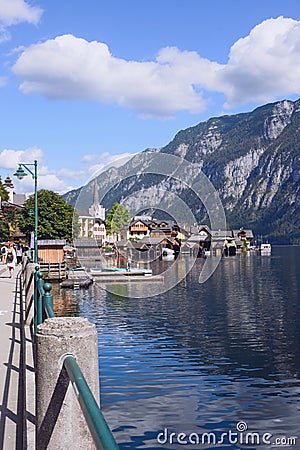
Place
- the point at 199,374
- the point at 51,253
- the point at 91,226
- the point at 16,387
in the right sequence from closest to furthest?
the point at 16,387 → the point at 199,374 → the point at 51,253 → the point at 91,226

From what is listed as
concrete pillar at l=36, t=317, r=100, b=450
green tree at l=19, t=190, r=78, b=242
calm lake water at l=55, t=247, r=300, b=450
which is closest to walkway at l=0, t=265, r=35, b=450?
concrete pillar at l=36, t=317, r=100, b=450

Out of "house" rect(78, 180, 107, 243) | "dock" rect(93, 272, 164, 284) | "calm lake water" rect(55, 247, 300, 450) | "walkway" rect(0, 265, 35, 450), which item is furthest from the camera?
"house" rect(78, 180, 107, 243)

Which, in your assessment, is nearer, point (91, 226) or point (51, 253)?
point (51, 253)

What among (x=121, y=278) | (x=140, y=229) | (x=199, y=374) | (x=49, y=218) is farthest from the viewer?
(x=140, y=229)

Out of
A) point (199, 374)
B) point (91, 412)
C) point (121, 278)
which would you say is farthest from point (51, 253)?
point (91, 412)

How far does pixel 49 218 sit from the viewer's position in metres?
98.8

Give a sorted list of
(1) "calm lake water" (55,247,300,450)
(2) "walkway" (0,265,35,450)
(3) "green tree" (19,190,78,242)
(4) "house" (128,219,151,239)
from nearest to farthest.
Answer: (2) "walkway" (0,265,35,450)
(1) "calm lake water" (55,247,300,450)
(3) "green tree" (19,190,78,242)
(4) "house" (128,219,151,239)

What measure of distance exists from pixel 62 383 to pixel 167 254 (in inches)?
5859

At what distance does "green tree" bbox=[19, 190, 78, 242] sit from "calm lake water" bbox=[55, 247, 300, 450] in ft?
174

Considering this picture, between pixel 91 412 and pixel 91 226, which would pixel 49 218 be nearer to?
pixel 91 226

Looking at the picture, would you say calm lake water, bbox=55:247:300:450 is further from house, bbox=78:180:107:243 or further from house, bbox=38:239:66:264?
house, bbox=78:180:107:243

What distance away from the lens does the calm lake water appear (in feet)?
55.7

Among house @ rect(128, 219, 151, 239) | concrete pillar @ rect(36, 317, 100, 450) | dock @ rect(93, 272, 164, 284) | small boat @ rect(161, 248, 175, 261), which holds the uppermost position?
house @ rect(128, 219, 151, 239)

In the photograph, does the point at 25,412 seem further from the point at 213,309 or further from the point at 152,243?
the point at 152,243
